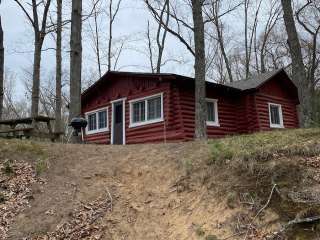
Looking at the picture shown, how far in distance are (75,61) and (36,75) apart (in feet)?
24.3

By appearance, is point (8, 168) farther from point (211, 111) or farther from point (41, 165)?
point (211, 111)

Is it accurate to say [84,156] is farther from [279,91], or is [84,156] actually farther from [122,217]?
[279,91]

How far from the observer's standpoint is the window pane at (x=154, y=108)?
60.8 feet

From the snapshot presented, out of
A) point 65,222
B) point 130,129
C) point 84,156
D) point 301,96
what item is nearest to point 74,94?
point 130,129

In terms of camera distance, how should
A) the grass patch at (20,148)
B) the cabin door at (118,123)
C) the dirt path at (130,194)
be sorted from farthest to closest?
the cabin door at (118,123), the grass patch at (20,148), the dirt path at (130,194)

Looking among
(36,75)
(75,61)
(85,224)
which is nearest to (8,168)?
(85,224)

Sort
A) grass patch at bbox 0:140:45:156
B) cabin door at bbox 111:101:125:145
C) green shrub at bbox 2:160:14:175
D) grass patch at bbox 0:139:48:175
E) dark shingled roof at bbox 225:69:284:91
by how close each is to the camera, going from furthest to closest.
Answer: dark shingled roof at bbox 225:69:284:91, cabin door at bbox 111:101:125:145, grass patch at bbox 0:140:45:156, grass patch at bbox 0:139:48:175, green shrub at bbox 2:160:14:175

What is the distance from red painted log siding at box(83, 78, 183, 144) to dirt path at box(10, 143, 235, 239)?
21.3ft

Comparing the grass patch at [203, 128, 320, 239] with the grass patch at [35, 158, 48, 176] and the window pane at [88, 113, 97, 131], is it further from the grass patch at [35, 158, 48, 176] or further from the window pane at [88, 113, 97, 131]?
the window pane at [88, 113, 97, 131]

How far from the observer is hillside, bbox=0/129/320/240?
6504 millimetres

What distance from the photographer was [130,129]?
19.6m

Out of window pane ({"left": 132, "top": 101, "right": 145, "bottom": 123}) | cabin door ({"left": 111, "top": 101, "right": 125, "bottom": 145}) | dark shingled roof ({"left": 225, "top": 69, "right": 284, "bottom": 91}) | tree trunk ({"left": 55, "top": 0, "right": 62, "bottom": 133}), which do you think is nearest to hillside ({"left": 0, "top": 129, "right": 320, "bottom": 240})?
window pane ({"left": 132, "top": 101, "right": 145, "bottom": 123})

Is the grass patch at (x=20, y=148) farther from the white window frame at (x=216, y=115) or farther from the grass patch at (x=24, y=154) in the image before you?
the white window frame at (x=216, y=115)

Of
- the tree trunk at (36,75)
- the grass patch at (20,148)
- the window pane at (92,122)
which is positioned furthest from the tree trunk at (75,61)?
the tree trunk at (36,75)
